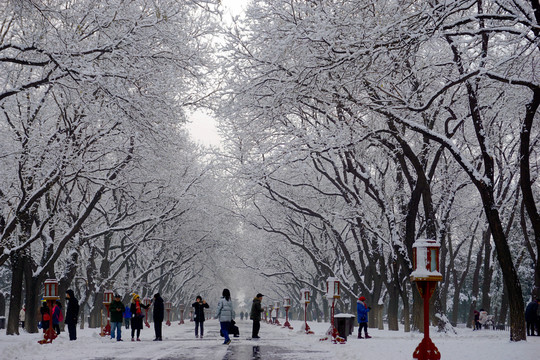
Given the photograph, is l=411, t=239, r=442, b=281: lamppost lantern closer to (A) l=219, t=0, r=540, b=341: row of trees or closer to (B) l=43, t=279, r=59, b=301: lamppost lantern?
(A) l=219, t=0, r=540, b=341: row of trees

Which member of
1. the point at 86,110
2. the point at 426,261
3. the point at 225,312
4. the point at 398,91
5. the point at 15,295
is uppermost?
the point at 398,91

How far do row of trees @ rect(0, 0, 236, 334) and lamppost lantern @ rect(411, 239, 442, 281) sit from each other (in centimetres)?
612

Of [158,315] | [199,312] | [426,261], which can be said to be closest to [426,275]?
[426,261]

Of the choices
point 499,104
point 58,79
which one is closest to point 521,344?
point 499,104

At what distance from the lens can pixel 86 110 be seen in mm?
16172

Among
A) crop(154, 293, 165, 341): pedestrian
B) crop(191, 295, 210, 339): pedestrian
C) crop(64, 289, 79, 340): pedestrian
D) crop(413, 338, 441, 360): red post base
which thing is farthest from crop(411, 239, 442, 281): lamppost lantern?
crop(191, 295, 210, 339): pedestrian

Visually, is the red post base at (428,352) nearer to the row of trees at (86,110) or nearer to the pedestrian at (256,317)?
the row of trees at (86,110)

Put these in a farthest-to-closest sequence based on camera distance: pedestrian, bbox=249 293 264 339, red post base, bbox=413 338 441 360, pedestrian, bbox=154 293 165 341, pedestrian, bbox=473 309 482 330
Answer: pedestrian, bbox=473 309 482 330
pedestrian, bbox=249 293 264 339
pedestrian, bbox=154 293 165 341
red post base, bbox=413 338 441 360

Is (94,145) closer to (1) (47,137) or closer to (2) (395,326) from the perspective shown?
(1) (47,137)

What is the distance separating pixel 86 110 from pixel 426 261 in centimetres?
930

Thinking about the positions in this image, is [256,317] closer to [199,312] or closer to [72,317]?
[199,312]

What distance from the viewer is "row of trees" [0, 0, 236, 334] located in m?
13.2

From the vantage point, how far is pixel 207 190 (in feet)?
138

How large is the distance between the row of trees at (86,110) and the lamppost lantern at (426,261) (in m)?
6.12
